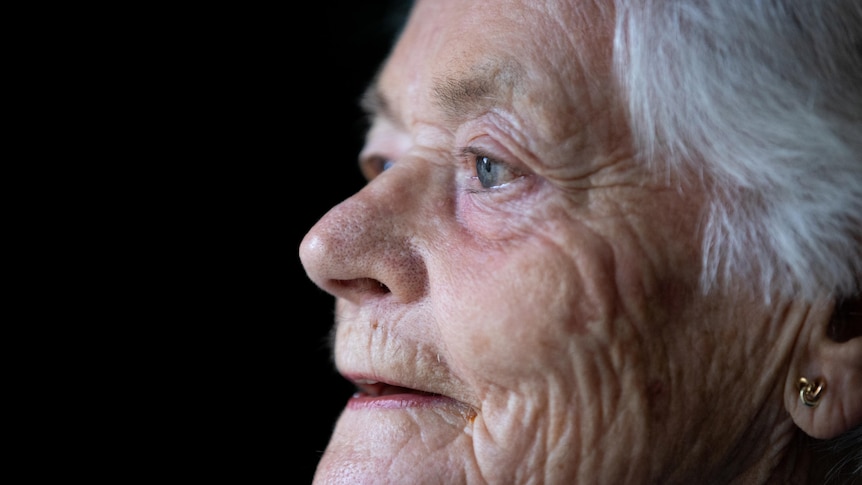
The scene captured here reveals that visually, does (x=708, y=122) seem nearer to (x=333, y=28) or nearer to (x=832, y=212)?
(x=832, y=212)

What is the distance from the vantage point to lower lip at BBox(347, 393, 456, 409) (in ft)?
3.72

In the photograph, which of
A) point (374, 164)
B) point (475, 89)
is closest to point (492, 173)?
point (475, 89)

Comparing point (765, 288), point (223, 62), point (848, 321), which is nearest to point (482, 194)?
point (765, 288)

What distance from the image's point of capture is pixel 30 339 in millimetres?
1784

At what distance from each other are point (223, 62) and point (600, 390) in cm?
130

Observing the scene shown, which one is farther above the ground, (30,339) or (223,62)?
(223,62)

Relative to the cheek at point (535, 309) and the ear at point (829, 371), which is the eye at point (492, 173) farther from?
the ear at point (829, 371)

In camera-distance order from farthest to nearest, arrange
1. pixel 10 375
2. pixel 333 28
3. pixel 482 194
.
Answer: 1. pixel 333 28
2. pixel 10 375
3. pixel 482 194

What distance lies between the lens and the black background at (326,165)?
214 centimetres

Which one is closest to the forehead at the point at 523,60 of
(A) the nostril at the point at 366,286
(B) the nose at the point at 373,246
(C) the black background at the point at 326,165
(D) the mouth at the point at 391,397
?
(B) the nose at the point at 373,246

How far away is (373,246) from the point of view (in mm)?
1144

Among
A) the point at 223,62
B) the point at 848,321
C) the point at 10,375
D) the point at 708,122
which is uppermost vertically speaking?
the point at 223,62

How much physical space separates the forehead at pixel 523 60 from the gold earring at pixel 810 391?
1.37ft

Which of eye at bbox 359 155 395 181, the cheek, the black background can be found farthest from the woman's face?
the black background
